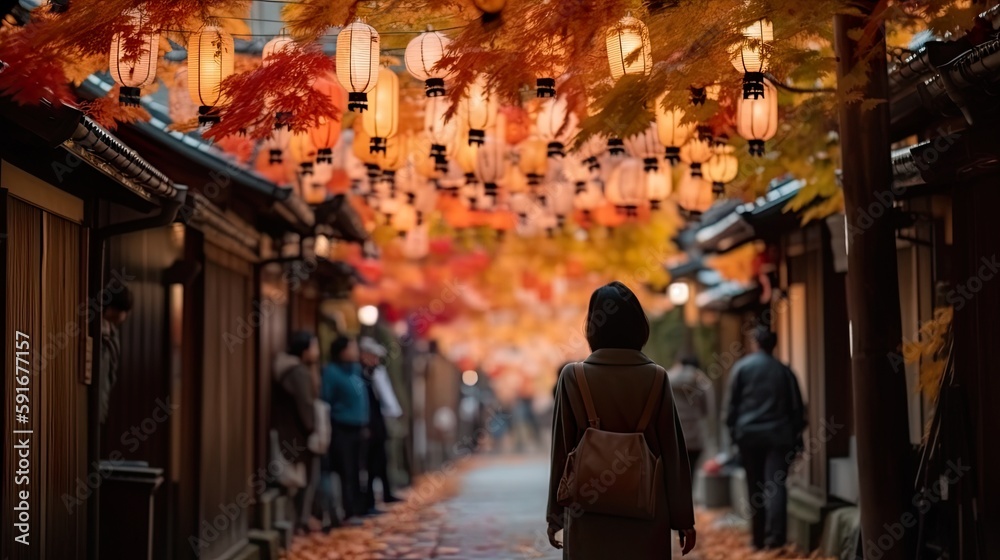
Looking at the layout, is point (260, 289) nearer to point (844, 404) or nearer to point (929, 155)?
point (844, 404)

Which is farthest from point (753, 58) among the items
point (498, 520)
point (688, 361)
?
point (498, 520)

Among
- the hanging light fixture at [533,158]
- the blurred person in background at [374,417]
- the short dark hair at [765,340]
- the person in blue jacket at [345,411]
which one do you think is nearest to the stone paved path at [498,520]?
the blurred person in background at [374,417]

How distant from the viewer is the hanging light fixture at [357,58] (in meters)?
10.6

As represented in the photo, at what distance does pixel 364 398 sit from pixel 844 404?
7.74 meters

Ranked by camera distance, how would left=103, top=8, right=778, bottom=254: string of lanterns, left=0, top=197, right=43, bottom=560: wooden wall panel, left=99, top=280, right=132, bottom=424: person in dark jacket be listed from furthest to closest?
left=99, top=280, right=132, bottom=424: person in dark jacket, left=103, top=8, right=778, bottom=254: string of lanterns, left=0, top=197, right=43, bottom=560: wooden wall panel

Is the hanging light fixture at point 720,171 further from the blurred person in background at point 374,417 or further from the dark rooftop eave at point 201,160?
the blurred person in background at point 374,417

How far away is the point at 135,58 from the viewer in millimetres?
9938

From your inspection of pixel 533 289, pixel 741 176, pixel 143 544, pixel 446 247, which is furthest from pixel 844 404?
pixel 533 289

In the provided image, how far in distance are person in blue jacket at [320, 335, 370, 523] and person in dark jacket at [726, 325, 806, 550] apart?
6.15 meters

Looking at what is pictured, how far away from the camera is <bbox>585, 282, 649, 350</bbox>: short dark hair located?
28.3 feet

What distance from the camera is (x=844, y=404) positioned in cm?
1602

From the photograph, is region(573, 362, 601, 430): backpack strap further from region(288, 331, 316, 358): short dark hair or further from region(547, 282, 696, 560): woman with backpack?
region(288, 331, 316, 358): short dark hair

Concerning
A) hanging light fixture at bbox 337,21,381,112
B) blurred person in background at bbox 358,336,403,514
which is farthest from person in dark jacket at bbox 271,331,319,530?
hanging light fixture at bbox 337,21,381,112

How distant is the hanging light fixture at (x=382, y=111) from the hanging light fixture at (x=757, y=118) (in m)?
3.37
